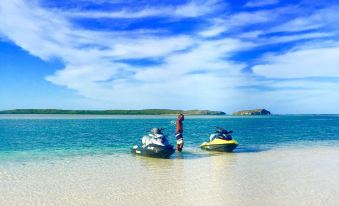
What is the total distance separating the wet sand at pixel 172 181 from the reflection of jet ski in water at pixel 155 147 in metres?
0.60

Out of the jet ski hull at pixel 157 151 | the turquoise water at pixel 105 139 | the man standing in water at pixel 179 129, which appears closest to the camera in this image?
the jet ski hull at pixel 157 151

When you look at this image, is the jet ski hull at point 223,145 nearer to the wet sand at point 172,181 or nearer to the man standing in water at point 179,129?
the man standing in water at point 179,129

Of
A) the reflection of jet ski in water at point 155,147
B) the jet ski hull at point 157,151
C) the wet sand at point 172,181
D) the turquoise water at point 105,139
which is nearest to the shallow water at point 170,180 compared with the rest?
the wet sand at point 172,181

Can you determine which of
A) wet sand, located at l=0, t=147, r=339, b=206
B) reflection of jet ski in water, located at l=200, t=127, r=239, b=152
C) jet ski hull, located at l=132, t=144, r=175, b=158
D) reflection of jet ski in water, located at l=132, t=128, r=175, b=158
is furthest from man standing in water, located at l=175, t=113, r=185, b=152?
wet sand, located at l=0, t=147, r=339, b=206

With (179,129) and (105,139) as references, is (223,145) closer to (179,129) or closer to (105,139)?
(179,129)

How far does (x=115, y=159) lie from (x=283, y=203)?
1165 cm

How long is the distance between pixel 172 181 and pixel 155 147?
732 centimetres

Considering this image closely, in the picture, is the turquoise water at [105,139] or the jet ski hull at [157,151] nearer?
the jet ski hull at [157,151]

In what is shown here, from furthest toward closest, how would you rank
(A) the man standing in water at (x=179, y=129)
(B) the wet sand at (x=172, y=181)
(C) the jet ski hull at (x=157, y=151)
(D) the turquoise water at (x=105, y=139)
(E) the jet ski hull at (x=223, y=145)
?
1. (D) the turquoise water at (x=105, y=139)
2. (E) the jet ski hull at (x=223, y=145)
3. (A) the man standing in water at (x=179, y=129)
4. (C) the jet ski hull at (x=157, y=151)
5. (B) the wet sand at (x=172, y=181)

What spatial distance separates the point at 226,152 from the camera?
24406 mm

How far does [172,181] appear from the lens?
14211 mm

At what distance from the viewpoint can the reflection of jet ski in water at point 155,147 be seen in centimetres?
2127

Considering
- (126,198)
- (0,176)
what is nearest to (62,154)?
(0,176)

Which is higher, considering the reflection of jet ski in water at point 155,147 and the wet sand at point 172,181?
the reflection of jet ski in water at point 155,147
